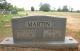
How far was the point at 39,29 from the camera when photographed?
5.50m

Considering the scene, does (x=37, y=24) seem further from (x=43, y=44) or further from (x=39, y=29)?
(x=43, y=44)

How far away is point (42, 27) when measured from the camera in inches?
217

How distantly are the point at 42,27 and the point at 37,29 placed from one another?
0.13m

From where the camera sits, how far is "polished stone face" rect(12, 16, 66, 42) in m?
5.45

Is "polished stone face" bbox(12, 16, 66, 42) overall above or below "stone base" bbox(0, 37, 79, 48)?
above


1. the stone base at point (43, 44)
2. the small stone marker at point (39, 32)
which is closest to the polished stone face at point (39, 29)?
the small stone marker at point (39, 32)

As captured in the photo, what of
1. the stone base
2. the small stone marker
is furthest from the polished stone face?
the stone base

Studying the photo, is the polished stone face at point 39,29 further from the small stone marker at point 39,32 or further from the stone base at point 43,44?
the stone base at point 43,44

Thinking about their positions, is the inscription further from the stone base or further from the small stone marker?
the stone base

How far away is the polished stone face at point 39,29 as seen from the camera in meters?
5.45

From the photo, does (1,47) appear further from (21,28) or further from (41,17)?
(41,17)

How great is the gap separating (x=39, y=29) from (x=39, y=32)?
74 millimetres

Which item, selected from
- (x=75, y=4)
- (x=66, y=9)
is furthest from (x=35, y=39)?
(x=66, y=9)

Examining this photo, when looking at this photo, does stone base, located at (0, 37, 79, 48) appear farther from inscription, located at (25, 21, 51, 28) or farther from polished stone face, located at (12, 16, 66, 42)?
inscription, located at (25, 21, 51, 28)
